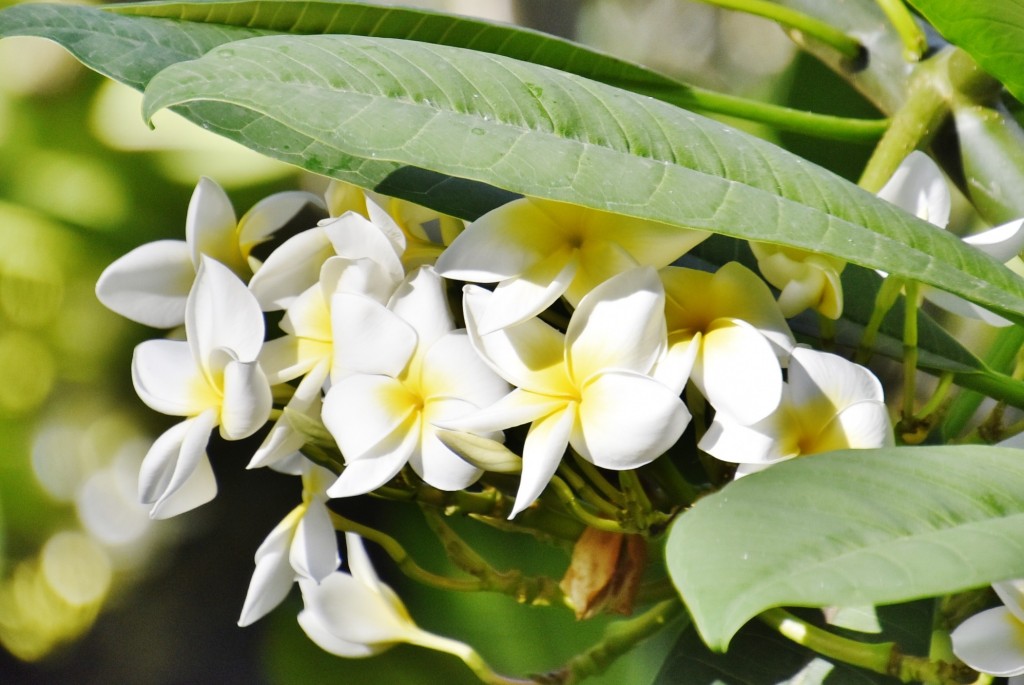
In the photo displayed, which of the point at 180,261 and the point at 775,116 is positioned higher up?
the point at 775,116

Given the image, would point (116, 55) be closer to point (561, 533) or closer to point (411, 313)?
point (411, 313)

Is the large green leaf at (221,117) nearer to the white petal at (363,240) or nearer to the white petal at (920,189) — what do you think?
the white petal at (363,240)

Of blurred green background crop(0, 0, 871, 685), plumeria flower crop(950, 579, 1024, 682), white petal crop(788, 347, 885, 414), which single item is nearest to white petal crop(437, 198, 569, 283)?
white petal crop(788, 347, 885, 414)

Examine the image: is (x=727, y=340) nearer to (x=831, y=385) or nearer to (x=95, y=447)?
(x=831, y=385)

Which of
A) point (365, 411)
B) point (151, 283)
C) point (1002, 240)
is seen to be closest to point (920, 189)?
point (1002, 240)

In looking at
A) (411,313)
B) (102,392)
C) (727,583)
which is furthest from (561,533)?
(102,392)
